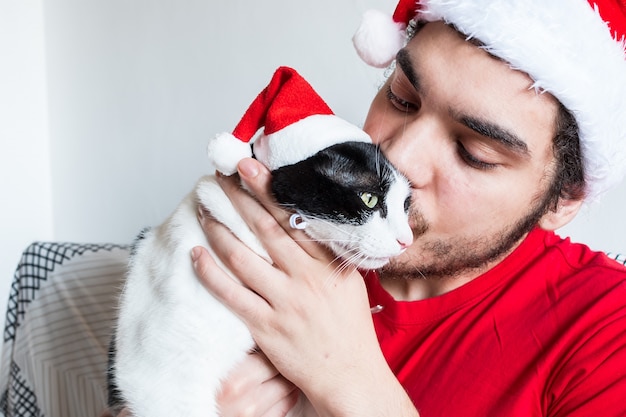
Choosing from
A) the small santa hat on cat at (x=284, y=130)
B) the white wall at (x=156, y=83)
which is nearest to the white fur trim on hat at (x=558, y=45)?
the small santa hat on cat at (x=284, y=130)

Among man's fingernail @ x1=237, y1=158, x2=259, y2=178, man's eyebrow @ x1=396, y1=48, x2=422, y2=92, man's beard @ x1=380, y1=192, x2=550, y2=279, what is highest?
man's eyebrow @ x1=396, y1=48, x2=422, y2=92

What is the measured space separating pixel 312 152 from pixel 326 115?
72 millimetres

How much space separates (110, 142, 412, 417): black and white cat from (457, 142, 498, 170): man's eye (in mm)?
119

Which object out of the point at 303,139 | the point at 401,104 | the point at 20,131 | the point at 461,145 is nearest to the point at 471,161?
the point at 461,145

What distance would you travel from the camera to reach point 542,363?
0.92 metres

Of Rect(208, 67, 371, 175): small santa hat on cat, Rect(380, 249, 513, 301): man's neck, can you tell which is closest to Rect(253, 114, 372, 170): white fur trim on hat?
Rect(208, 67, 371, 175): small santa hat on cat

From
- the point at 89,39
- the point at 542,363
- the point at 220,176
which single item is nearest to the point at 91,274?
the point at 89,39

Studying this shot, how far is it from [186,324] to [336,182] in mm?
280

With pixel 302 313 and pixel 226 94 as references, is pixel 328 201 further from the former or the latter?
pixel 226 94

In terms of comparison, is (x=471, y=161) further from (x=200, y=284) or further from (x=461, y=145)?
(x=200, y=284)

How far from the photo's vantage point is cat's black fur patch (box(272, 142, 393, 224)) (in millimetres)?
790

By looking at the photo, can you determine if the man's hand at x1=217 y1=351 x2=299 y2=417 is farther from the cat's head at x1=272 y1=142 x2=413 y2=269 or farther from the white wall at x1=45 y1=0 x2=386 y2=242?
the white wall at x1=45 y1=0 x2=386 y2=242

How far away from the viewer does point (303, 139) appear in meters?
0.79

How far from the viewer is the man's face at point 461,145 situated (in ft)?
2.86
